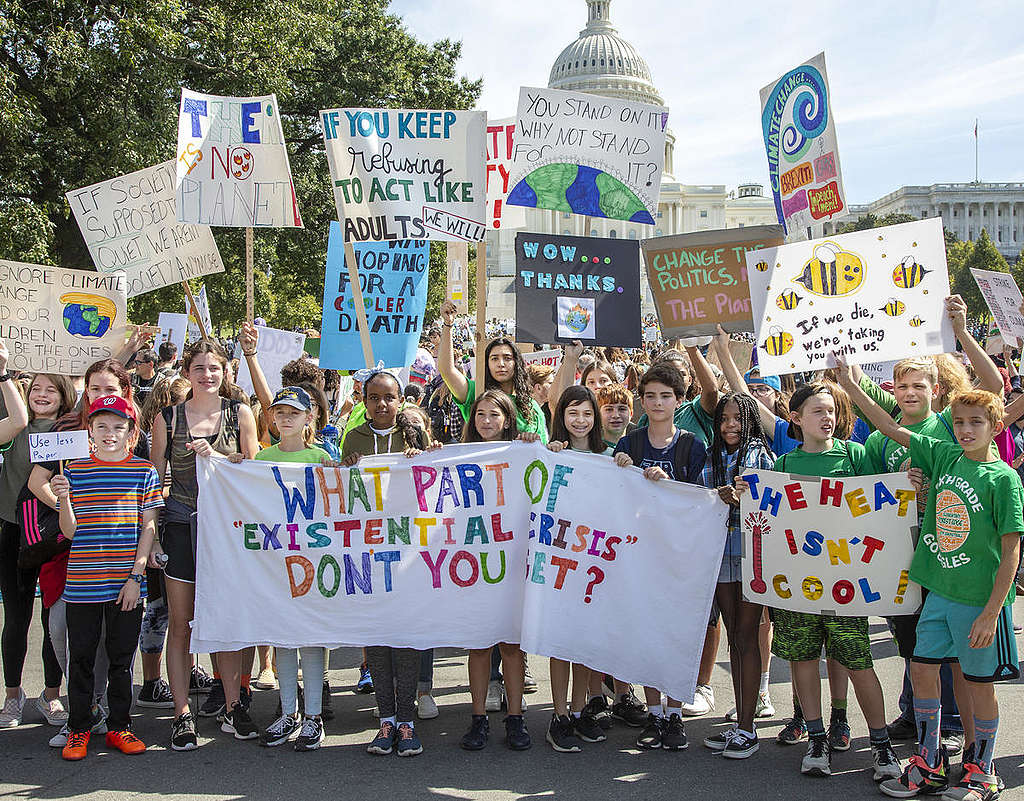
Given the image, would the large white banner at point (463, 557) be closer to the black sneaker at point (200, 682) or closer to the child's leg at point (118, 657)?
the child's leg at point (118, 657)

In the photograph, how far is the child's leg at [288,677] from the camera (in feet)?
15.4

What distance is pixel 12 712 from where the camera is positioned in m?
4.93

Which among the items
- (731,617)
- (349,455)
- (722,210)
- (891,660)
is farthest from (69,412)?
(722,210)

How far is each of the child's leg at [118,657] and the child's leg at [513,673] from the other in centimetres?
180

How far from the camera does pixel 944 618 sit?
4.12 meters

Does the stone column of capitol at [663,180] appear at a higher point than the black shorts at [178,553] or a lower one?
higher

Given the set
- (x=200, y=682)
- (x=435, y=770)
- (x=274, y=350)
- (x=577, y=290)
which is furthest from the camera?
(x=274, y=350)

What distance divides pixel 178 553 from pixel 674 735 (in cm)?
261

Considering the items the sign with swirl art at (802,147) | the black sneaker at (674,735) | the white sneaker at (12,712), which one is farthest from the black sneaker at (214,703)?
the sign with swirl art at (802,147)

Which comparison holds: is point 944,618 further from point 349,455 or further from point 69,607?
point 69,607

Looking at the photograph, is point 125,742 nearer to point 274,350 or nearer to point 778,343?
point 778,343

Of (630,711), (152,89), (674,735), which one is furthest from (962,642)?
(152,89)

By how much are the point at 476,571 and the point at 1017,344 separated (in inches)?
175

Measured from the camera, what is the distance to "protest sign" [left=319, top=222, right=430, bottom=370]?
7.65 metres
